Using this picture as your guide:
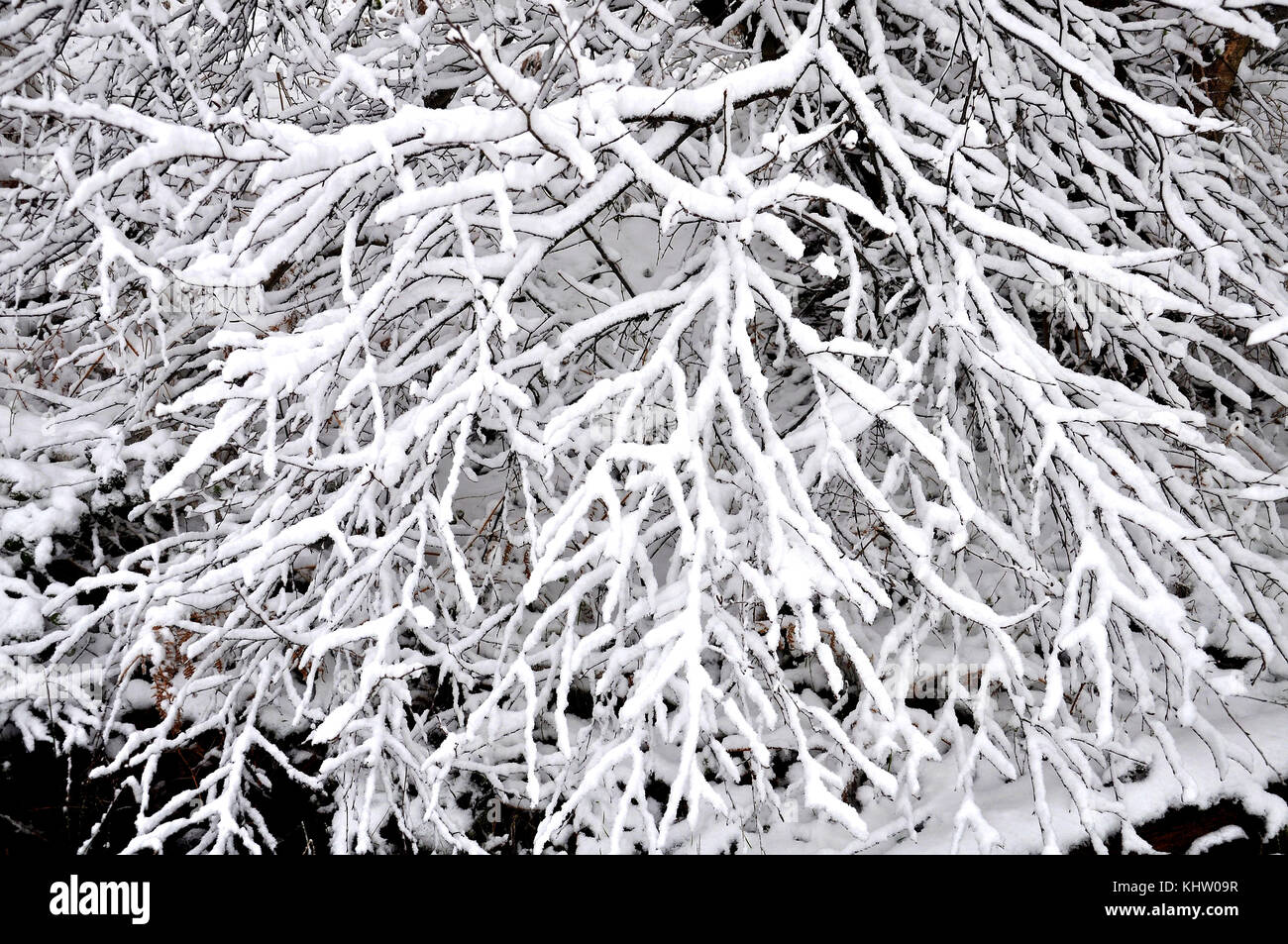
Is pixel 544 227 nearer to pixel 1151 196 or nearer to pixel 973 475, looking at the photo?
pixel 973 475

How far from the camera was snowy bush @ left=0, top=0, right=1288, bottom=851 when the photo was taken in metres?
2.04

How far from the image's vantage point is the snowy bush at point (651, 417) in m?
2.04

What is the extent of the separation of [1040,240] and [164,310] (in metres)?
3.36

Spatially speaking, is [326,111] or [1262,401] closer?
[326,111]

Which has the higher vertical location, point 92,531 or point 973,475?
point 92,531

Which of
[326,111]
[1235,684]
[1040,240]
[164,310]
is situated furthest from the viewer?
[326,111]

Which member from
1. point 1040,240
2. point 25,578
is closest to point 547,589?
point 25,578

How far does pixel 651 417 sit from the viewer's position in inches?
113

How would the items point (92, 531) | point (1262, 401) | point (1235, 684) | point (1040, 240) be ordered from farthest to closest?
point (1262, 401), point (92, 531), point (1040, 240), point (1235, 684)

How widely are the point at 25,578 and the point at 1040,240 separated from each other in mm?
4443

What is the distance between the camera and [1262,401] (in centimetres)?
473
